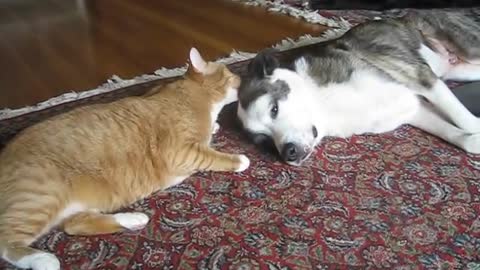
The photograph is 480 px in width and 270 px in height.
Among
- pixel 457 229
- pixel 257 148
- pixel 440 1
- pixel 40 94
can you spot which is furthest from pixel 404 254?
pixel 440 1

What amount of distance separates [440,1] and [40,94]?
244 centimetres

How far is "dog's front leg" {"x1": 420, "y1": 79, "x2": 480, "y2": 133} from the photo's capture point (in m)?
2.09

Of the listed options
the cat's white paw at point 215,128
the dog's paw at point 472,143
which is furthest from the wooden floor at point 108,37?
the dog's paw at point 472,143

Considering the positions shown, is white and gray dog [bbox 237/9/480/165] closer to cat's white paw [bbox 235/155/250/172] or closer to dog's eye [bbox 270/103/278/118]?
dog's eye [bbox 270/103/278/118]

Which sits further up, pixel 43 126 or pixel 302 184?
pixel 43 126

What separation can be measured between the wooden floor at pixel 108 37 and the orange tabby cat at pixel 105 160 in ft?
3.14

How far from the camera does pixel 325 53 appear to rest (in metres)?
2.19

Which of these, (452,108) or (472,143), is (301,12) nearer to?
(452,108)

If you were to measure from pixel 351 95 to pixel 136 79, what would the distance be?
1.16 metres

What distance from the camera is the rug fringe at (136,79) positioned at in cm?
253

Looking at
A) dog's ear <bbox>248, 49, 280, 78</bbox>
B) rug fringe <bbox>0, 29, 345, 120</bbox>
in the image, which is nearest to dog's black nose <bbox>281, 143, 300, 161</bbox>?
dog's ear <bbox>248, 49, 280, 78</bbox>

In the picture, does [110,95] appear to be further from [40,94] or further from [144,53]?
[144,53]

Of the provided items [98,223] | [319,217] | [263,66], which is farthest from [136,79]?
[319,217]

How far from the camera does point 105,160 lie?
5.68ft
